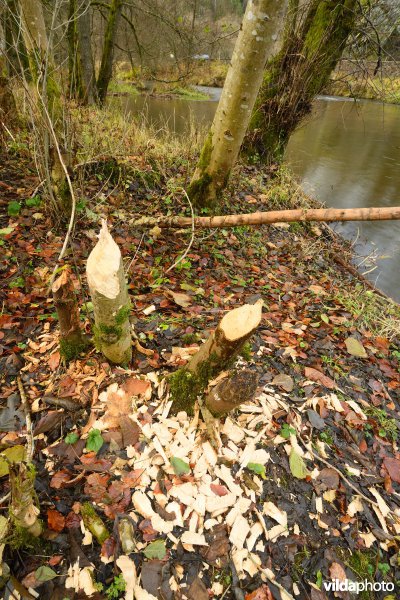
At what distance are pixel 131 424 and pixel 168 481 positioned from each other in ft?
1.19

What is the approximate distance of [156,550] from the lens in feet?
4.70

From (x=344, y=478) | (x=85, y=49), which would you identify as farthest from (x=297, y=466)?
(x=85, y=49)

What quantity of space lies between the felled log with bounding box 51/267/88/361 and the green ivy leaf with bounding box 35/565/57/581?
3.38ft

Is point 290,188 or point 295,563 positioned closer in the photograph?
point 295,563

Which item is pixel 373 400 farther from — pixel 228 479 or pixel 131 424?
pixel 131 424

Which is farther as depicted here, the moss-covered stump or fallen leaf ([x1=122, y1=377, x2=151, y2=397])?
fallen leaf ([x1=122, y1=377, x2=151, y2=397])

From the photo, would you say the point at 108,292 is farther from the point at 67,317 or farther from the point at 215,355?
the point at 215,355

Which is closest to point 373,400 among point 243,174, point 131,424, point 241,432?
point 241,432

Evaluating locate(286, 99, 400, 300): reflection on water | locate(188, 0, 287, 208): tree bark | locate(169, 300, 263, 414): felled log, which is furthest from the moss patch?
locate(286, 99, 400, 300): reflection on water

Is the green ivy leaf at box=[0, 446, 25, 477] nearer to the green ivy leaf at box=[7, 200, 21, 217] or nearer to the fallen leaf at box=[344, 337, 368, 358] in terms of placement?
the green ivy leaf at box=[7, 200, 21, 217]

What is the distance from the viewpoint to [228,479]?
1.69 m

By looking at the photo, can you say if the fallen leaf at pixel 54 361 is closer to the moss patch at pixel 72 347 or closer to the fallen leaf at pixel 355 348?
the moss patch at pixel 72 347

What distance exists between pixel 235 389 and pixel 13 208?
9.56 ft

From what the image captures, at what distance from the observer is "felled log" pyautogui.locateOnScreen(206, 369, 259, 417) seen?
1.59 m
